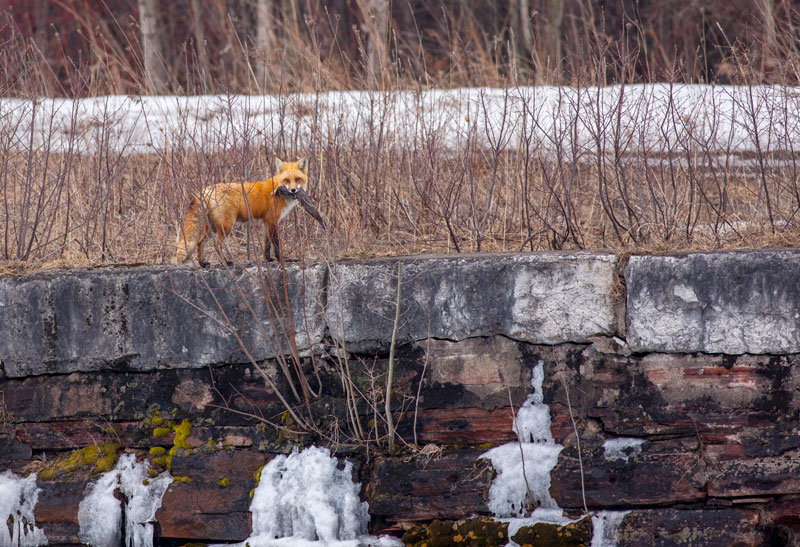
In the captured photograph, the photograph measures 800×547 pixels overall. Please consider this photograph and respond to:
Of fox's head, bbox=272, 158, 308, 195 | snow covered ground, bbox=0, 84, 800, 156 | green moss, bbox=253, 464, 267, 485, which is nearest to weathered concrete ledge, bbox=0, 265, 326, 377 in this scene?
fox's head, bbox=272, 158, 308, 195

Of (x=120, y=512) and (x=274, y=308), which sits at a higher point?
(x=274, y=308)

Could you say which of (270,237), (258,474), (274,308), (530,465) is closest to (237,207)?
(270,237)

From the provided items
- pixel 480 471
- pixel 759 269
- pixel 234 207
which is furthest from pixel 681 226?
pixel 234 207

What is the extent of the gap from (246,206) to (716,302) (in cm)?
227

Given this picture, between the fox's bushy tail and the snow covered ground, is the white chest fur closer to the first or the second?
the fox's bushy tail

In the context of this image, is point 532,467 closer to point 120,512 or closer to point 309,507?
point 309,507

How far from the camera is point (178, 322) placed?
12.2 ft

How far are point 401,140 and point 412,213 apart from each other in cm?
62

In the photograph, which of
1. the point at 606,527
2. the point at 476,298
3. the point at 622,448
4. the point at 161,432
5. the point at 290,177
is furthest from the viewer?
the point at 161,432

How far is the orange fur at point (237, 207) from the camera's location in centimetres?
356

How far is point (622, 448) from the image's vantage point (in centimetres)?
345

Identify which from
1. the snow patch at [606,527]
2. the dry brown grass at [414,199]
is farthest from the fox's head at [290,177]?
the snow patch at [606,527]

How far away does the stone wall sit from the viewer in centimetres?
334

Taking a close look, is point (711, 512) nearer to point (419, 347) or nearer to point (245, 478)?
point (419, 347)
